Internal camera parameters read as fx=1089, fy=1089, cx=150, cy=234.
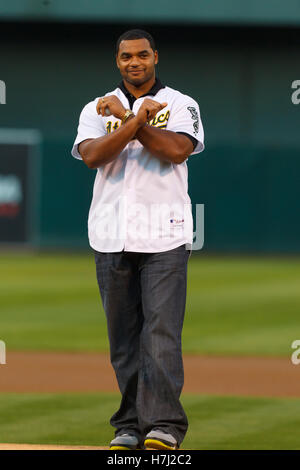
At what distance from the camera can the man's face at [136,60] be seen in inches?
211

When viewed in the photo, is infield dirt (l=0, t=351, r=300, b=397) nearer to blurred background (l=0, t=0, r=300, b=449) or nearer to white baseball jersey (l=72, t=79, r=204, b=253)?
white baseball jersey (l=72, t=79, r=204, b=253)

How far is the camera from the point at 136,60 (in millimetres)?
5355

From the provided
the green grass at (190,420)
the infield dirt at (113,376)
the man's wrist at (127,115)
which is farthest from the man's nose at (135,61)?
the infield dirt at (113,376)

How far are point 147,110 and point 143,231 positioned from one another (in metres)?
0.59

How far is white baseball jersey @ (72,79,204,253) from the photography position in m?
5.32

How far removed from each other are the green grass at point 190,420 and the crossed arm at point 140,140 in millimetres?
1757

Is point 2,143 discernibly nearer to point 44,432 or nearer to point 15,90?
point 15,90

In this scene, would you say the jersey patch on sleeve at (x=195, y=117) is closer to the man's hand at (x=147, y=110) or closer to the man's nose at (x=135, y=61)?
the man's hand at (x=147, y=110)

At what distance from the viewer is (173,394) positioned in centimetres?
525

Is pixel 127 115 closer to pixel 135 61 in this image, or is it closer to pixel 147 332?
pixel 135 61

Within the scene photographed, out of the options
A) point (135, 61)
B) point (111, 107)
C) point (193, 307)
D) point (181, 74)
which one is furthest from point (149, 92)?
point (181, 74)

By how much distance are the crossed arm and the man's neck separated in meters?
0.22
